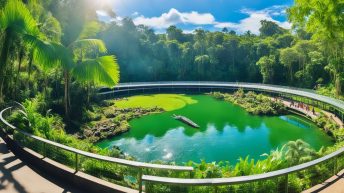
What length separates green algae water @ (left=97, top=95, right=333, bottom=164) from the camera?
22.4 meters

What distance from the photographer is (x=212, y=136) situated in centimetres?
2698

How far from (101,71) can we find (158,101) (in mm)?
29335

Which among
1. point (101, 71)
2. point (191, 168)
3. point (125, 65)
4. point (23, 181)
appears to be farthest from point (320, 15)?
point (125, 65)

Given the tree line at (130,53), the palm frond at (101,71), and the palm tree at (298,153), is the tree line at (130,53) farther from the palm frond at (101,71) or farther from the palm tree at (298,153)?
the palm tree at (298,153)

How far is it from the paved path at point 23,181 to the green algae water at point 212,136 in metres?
13.4

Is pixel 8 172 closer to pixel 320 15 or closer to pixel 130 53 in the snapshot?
pixel 320 15

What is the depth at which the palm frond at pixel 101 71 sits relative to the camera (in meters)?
14.3

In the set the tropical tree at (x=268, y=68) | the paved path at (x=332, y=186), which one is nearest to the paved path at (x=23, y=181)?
the paved path at (x=332, y=186)

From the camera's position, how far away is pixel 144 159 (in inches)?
828

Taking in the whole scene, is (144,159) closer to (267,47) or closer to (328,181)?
(328,181)

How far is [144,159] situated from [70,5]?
1190 cm

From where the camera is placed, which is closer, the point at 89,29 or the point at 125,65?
the point at 89,29

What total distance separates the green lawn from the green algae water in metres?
4.13

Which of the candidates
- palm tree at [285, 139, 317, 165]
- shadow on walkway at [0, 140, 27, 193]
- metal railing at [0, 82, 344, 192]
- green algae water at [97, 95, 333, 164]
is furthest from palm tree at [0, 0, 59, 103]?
green algae water at [97, 95, 333, 164]
